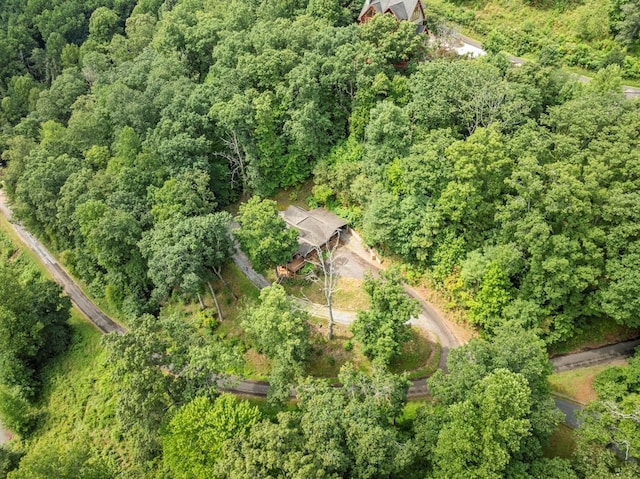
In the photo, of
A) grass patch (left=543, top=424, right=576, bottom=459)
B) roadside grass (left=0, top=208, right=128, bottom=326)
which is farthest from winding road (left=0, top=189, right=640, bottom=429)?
grass patch (left=543, top=424, right=576, bottom=459)

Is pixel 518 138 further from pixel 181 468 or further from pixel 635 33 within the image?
pixel 181 468

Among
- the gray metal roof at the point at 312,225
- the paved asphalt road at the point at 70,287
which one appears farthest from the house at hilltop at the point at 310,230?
the paved asphalt road at the point at 70,287

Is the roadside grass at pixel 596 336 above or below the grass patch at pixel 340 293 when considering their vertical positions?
above

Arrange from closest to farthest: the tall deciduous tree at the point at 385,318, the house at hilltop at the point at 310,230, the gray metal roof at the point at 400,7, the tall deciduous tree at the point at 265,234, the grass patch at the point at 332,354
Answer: the tall deciduous tree at the point at 385,318 < the grass patch at the point at 332,354 < the tall deciduous tree at the point at 265,234 < the house at hilltop at the point at 310,230 < the gray metal roof at the point at 400,7

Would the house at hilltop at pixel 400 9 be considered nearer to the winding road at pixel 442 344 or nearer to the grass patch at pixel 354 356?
the winding road at pixel 442 344

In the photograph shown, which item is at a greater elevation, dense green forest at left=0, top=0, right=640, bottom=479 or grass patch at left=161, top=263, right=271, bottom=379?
dense green forest at left=0, top=0, right=640, bottom=479

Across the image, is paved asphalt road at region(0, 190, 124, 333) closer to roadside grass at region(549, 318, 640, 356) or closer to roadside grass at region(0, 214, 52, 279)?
roadside grass at region(0, 214, 52, 279)
